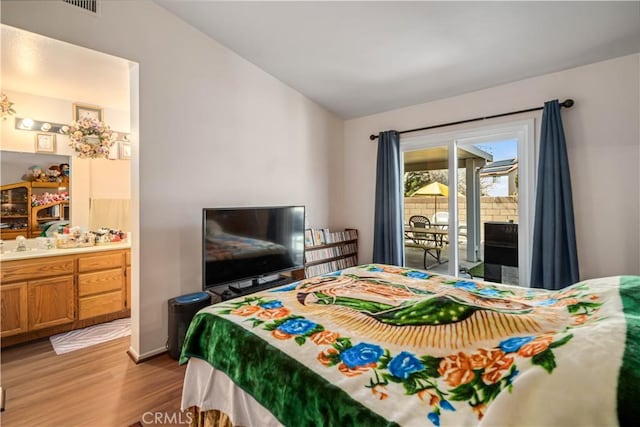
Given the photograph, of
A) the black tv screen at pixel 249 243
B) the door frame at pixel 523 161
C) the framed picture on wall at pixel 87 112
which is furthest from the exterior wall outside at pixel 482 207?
the framed picture on wall at pixel 87 112

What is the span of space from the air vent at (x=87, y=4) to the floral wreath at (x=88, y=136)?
1.59m

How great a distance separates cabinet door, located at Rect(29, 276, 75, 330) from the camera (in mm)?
2678

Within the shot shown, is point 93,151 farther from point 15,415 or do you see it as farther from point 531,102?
point 531,102

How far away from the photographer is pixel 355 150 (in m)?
4.26

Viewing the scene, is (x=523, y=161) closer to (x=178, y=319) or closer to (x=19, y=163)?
(x=178, y=319)

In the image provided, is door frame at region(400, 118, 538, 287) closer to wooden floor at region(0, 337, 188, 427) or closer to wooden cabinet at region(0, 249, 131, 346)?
wooden floor at region(0, 337, 188, 427)

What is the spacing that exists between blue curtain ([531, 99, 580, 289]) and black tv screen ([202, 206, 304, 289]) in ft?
7.64

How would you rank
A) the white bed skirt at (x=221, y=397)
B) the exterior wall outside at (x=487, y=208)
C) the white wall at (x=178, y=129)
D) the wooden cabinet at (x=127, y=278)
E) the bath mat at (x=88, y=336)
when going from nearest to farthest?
the white bed skirt at (x=221, y=397) < the white wall at (x=178, y=129) < the bath mat at (x=88, y=336) < the exterior wall outside at (x=487, y=208) < the wooden cabinet at (x=127, y=278)

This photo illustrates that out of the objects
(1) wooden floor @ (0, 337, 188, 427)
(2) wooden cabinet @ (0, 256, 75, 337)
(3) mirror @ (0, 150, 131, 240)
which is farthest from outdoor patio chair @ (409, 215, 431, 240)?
(2) wooden cabinet @ (0, 256, 75, 337)

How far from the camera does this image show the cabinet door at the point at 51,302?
2678 mm

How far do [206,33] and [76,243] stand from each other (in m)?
2.59

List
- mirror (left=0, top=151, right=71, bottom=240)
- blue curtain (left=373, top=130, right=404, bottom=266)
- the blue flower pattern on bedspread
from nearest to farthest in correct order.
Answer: the blue flower pattern on bedspread
mirror (left=0, top=151, right=71, bottom=240)
blue curtain (left=373, top=130, right=404, bottom=266)

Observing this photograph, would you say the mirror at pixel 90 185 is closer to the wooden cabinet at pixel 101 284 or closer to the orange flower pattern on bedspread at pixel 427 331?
the wooden cabinet at pixel 101 284

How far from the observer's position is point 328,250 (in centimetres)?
384
